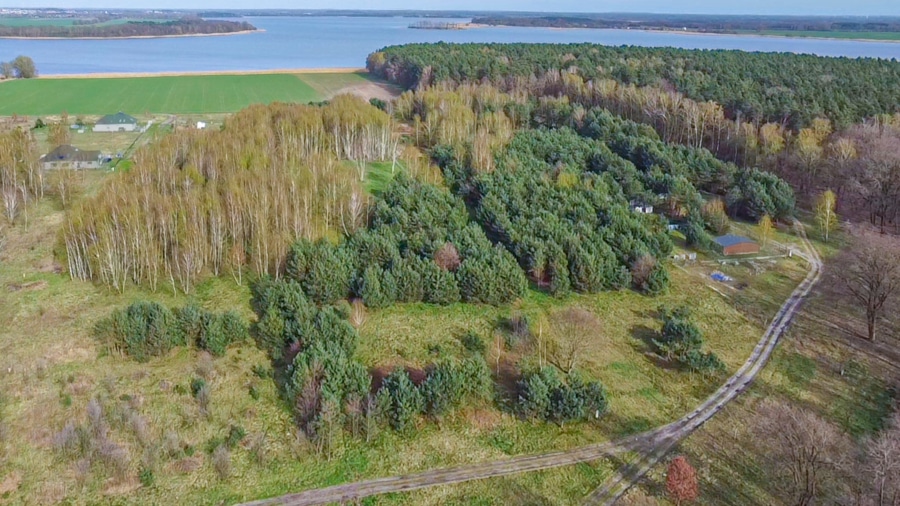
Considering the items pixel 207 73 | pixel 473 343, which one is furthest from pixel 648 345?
pixel 207 73

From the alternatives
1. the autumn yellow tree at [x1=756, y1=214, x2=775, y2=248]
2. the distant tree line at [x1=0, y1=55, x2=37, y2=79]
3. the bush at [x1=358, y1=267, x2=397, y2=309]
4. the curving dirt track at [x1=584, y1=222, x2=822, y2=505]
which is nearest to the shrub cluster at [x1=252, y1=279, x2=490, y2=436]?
the bush at [x1=358, y1=267, x2=397, y2=309]

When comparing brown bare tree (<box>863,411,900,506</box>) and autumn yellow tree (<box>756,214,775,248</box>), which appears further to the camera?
autumn yellow tree (<box>756,214,775,248</box>)

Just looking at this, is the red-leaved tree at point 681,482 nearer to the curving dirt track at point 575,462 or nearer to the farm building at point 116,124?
the curving dirt track at point 575,462

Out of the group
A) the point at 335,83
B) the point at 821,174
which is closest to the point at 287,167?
the point at 821,174

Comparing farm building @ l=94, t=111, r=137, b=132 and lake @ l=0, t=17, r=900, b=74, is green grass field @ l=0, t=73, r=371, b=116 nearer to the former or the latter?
farm building @ l=94, t=111, r=137, b=132

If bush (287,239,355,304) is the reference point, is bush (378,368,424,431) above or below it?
below

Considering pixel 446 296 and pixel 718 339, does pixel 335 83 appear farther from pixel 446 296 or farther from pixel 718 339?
pixel 718 339

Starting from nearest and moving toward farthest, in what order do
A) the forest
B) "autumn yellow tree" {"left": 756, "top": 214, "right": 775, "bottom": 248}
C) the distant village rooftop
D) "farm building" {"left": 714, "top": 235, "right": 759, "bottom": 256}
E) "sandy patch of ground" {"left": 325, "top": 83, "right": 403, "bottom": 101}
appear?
"farm building" {"left": 714, "top": 235, "right": 759, "bottom": 256}, "autumn yellow tree" {"left": 756, "top": 214, "right": 775, "bottom": 248}, the forest, the distant village rooftop, "sandy patch of ground" {"left": 325, "top": 83, "right": 403, "bottom": 101}

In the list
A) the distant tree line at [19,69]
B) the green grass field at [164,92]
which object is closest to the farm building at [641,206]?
the green grass field at [164,92]
